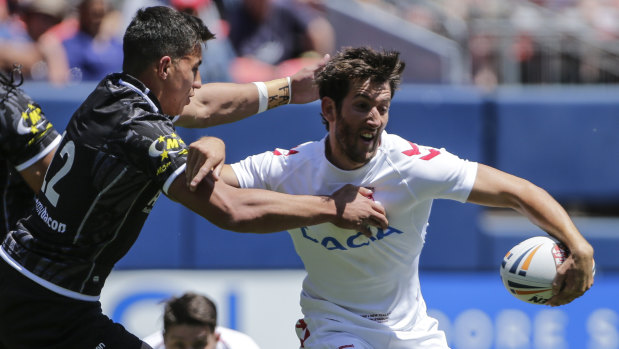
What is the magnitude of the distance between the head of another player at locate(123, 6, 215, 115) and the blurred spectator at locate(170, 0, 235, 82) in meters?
3.80

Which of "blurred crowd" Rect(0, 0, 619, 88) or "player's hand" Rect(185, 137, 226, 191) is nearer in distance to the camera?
"player's hand" Rect(185, 137, 226, 191)

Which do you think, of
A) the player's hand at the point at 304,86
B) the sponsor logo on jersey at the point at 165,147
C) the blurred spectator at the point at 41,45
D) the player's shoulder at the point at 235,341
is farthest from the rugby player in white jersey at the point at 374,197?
the blurred spectator at the point at 41,45

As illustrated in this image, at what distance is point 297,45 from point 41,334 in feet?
17.8

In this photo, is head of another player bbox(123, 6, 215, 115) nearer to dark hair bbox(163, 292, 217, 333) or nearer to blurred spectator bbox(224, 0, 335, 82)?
dark hair bbox(163, 292, 217, 333)

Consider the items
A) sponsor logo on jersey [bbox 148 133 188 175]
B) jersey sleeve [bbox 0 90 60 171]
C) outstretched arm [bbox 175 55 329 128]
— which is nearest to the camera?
sponsor logo on jersey [bbox 148 133 188 175]

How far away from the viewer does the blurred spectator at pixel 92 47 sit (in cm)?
789

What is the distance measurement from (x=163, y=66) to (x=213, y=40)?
183 inches

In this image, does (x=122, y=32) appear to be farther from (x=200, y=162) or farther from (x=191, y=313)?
(x=200, y=162)

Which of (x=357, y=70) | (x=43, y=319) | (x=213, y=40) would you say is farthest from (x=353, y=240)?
(x=213, y=40)

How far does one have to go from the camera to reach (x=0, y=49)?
7.65 metres

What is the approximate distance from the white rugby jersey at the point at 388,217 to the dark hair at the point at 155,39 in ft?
2.85

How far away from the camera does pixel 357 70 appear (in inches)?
172

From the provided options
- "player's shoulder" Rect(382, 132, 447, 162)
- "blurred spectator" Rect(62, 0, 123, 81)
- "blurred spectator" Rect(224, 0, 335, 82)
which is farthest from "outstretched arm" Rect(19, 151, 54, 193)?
"blurred spectator" Rect(224, 0, 335, 82)

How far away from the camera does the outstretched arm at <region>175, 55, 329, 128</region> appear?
493 cm
